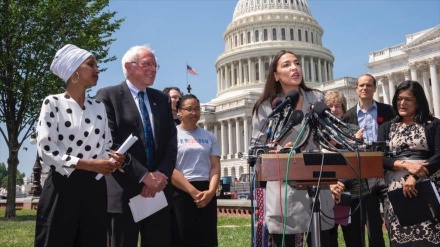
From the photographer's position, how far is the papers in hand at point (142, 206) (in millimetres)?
4461

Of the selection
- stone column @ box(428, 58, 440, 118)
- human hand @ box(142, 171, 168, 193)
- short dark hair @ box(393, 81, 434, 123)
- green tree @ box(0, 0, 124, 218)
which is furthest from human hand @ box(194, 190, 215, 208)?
stone column @ box(428, 58, 440, 118)

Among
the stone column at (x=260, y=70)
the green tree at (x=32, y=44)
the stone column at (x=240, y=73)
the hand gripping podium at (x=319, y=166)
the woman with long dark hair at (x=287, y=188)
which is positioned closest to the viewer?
the hand gripping podium at (x=319, y=166)

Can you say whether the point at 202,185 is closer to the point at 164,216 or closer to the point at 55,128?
the point at 164,216

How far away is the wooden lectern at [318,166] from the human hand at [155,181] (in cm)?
120

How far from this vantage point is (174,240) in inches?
234

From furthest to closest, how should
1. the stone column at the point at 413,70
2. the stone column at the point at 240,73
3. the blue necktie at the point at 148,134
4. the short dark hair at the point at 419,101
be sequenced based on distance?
the stone column at the point at 240,73
the stone column at the point at 413,70
the short dark hair at the point at 419,101
the blue necktie at the point at 148,134

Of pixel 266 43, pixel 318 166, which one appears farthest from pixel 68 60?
pixel 266 43

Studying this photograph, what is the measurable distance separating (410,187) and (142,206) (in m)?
2.89

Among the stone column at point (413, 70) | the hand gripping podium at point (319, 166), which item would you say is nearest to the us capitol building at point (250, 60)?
the stone column at point (413, 70)

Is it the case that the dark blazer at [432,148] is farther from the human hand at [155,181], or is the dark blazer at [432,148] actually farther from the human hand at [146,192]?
the human hand at [146,192]

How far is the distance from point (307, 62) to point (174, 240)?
92784mm

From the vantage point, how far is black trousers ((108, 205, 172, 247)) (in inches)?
178

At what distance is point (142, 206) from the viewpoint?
4.49 metres

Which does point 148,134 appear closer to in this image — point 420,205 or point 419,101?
point 420,205
